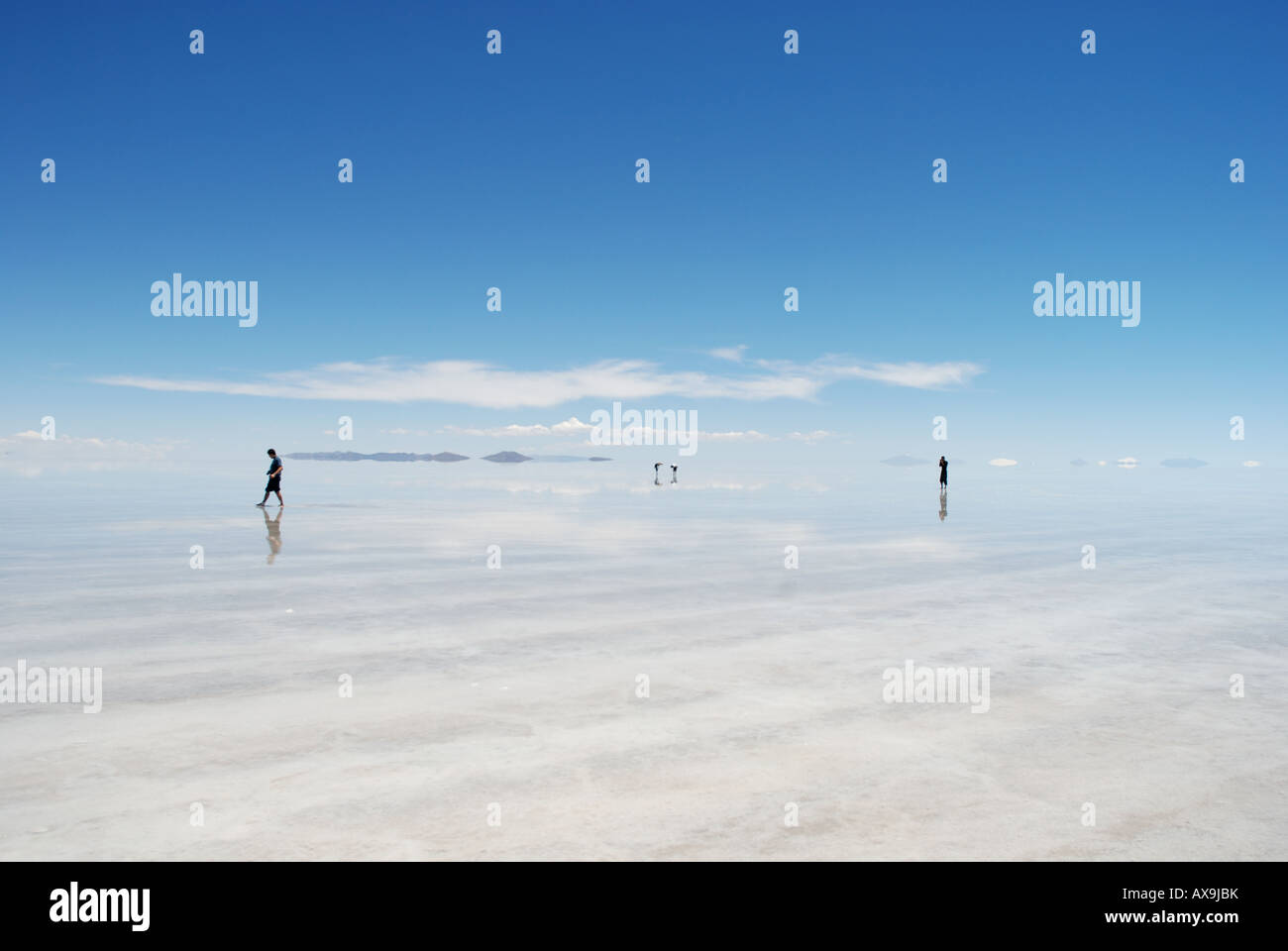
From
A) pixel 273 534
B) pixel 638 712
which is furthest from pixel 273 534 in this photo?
pixel 638 712

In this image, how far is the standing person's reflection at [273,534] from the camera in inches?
715

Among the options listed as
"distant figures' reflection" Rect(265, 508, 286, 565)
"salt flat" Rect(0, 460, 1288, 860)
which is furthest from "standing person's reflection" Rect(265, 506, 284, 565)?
"salt flat" Rect(0, 460, 1288, 860)

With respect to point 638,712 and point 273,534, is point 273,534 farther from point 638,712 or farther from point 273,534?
A: point 638,712

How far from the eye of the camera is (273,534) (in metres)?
22.1

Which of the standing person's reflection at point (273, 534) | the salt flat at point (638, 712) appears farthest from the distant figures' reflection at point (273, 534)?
the salt flat at point (638, 712)

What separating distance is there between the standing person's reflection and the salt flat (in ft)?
4.56

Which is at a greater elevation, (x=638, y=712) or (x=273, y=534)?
(x=273, y=534)

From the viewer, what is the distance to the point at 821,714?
23.1 ft

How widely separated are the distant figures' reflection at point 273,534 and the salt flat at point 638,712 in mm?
1393

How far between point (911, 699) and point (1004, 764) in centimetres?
153

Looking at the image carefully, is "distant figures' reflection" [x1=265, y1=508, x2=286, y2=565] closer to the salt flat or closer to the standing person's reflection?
the standing person's reflection

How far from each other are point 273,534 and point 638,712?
1780 cm

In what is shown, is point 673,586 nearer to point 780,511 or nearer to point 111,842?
point 111,842

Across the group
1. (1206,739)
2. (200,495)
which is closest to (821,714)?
(1206,739)
